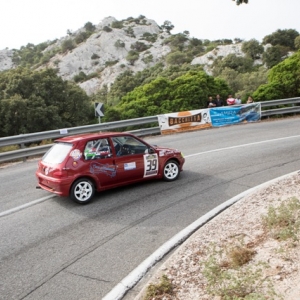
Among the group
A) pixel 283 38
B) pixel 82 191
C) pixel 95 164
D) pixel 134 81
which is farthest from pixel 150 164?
pixel 283 38

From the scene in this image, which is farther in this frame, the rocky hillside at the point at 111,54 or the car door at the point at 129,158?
the rocky hillside at the point at 111,54

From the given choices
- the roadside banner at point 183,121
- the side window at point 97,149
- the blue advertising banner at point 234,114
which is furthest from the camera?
the blue advertising banner at point 234,114

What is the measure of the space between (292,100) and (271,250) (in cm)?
1832

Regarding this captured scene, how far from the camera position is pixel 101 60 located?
13738 cm

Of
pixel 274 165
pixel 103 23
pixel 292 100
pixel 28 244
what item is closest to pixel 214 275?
pixel 28 244

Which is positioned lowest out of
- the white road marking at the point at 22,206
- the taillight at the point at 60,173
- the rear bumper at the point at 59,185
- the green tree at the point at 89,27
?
the white road marking at the point at 22,206

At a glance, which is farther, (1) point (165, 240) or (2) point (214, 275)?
(1) point (165, 240)

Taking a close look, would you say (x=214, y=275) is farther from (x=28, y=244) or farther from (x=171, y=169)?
(x=171, y=169)

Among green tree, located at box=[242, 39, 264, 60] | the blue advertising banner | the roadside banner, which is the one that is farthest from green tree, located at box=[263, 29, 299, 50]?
the roadside banner

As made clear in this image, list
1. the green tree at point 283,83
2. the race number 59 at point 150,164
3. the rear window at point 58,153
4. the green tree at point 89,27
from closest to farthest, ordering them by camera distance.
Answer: the rear window at point 58,153
the race number 59 at point 150,164
the green tree at point 283,83
the green tree at point 89,27

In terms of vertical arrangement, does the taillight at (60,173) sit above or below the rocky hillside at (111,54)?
below

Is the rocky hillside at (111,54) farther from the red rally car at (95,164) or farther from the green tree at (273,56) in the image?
the red rally car at (95,164)

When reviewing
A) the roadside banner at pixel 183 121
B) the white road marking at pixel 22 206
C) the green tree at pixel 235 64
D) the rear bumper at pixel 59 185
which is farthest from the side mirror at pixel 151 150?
the green tree at pixel 235 64

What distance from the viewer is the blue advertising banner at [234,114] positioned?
19.0 metres
